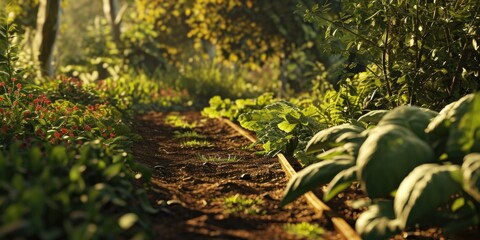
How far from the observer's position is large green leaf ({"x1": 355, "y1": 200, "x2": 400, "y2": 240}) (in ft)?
10.7

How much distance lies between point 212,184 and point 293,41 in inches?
458

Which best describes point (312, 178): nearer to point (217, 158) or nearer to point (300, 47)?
point (217, 158)

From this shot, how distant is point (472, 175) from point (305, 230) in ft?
3.27

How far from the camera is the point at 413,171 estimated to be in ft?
10.9

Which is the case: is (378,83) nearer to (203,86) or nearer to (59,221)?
(59,221)

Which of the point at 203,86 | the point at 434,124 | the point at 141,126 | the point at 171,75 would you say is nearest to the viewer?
the point at 434,124

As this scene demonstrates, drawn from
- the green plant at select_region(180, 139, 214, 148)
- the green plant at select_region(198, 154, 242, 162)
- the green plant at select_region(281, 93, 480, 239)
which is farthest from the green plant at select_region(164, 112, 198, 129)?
the green plant at select_region(281, 93, 480, 239)

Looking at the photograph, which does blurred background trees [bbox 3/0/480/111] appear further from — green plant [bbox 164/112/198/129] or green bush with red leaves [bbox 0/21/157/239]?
green bush with red leaves [bbox 0/21/157/239]

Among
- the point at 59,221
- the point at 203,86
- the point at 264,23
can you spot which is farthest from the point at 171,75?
the point at 59,221

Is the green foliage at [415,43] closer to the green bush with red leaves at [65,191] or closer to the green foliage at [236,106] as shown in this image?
the green bush with red leaves at [65,191]

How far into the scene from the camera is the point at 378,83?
20.3 ft

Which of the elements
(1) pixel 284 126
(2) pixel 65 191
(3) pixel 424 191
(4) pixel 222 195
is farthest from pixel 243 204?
(1) pixel 284 126

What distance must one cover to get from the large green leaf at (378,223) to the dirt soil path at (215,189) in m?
0.29

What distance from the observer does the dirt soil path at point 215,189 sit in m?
3.67
